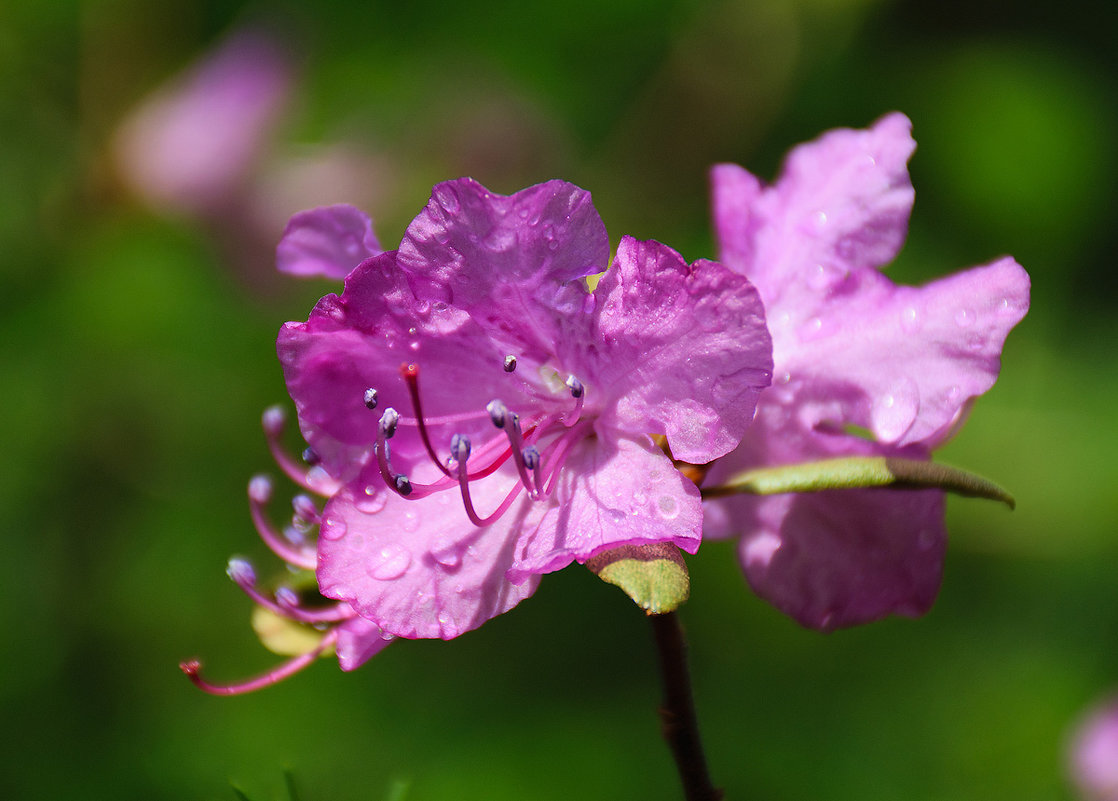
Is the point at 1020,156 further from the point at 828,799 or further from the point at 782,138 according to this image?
the point at 828,799

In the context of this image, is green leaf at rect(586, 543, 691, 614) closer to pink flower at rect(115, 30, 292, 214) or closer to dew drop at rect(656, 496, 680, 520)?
dew drop at rect(656, 496, 680, 520)

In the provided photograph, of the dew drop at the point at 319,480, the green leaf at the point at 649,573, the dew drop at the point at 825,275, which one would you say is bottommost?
the green leaf at the point at 649,573

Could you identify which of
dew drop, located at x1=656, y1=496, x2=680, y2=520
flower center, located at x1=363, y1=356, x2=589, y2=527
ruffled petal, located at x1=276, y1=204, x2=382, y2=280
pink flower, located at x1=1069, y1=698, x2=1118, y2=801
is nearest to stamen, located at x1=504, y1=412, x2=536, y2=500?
flower center, located at x1=363, y1=356, x2=589, y2=527

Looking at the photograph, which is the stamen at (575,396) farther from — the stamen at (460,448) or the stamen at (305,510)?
the stamen at (305,510)

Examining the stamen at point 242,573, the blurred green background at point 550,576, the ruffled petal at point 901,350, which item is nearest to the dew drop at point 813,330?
the ruffled petal at point 901,350

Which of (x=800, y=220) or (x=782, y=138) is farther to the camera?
(x=782, y=138)

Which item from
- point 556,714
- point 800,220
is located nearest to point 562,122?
point 556,714

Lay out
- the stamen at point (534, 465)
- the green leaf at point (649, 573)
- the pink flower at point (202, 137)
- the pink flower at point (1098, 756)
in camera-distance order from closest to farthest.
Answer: the green leaf at point (649, 573), the stamen at point (534, 465), the pink flower at point (1098, 756), the pink flower at point (202, 137)
